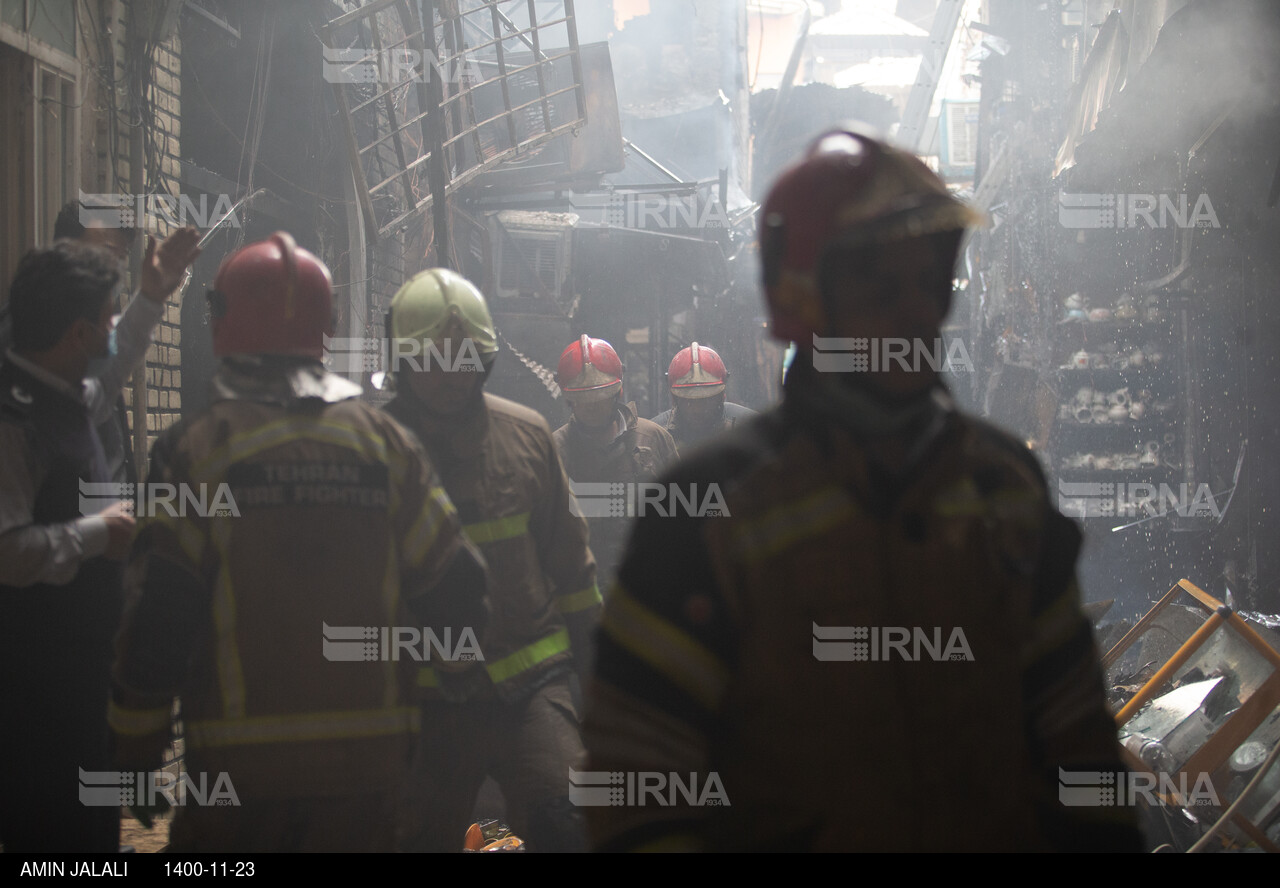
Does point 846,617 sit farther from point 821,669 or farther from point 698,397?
point 698,397

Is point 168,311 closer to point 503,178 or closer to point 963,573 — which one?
point 963,573

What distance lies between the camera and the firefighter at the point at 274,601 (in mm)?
2340

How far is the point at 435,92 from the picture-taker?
7199 mm

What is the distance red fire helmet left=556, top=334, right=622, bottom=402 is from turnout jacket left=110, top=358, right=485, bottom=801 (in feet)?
11.9

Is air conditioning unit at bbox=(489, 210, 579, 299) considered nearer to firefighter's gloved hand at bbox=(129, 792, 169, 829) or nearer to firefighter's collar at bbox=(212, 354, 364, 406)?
firefighter's collar at bbox=(212, 354, 364, 406)

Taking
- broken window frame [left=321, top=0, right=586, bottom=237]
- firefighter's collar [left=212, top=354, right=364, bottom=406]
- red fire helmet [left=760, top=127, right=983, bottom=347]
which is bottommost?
firefighter's collar [left=212, top=354, right=364, bottom=406]

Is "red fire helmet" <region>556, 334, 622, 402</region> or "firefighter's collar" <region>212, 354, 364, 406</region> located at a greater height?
"firefighter's collar" <region>212, 354, 364, 406</region>

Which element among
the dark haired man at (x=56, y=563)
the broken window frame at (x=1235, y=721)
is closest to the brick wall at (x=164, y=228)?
the dark haired man at (x=56, y=563)

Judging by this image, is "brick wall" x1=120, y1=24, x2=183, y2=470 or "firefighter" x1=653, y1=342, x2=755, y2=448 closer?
"brick wall" x1=120, y1=24, x2=183, y2=470

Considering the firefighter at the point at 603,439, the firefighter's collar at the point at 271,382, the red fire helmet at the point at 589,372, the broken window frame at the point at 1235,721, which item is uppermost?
the firefighter's collar at the point at 271,382

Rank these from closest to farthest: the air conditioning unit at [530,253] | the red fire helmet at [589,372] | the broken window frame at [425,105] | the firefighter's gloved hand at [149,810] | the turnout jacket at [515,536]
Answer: the firefighter's gloved hand at [149,810], the turnout jacket at [515,536], the red fire helmet at [589,372], the broken window frame at [425,105], the air conditioning unit at [530,253]

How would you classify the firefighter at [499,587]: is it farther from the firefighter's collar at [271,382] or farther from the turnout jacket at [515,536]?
the firefighter's collar at [271,382]

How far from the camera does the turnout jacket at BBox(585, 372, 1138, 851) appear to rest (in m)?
1.44

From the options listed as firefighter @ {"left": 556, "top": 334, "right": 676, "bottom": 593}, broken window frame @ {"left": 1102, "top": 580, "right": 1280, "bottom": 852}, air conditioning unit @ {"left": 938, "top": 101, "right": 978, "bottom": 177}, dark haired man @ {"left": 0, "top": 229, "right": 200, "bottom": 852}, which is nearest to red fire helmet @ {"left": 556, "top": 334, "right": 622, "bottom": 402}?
firefighter @ {"left": 556, "top": 334, "right": 676, "bottom": 593}
